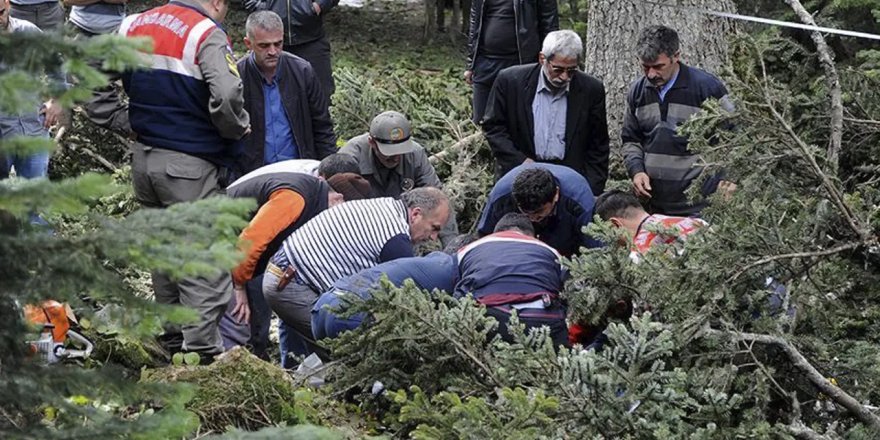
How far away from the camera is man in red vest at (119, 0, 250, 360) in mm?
5969

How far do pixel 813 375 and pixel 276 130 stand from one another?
3.77 m

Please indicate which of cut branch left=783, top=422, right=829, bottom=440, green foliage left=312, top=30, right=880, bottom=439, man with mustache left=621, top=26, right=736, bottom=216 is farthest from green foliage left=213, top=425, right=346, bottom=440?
man with mustache left=621, top=26, right=736, bottom=216

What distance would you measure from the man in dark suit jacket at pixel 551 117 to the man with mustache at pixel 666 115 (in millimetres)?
299

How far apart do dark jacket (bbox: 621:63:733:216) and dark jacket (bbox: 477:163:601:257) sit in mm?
688

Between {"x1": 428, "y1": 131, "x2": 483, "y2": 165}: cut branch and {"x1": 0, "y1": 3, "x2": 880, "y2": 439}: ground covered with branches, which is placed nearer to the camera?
{"x1": 0, "y1": 3, "x2": 880, "y2": 439}: ground covered with branches

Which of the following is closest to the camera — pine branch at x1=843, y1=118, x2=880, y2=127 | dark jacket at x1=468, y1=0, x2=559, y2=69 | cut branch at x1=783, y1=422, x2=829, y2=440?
cut branch at x1=783, y1=422, x2=829, y2=440

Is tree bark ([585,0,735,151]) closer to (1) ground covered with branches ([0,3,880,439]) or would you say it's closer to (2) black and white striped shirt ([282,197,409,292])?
(2) black and white striped shirt ([282,197,409,292])

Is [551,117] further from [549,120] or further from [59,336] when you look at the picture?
[59,336]

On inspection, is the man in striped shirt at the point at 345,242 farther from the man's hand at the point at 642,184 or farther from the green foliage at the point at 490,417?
the green foliage at the point at 490,417

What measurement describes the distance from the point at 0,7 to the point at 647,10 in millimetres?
4467

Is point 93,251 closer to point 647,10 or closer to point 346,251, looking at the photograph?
point 346,251

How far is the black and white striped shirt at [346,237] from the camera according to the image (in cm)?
614

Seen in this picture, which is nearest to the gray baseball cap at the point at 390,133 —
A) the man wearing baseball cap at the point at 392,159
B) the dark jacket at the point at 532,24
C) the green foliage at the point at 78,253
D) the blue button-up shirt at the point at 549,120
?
the man wearing baseball cap at the point at 392,159

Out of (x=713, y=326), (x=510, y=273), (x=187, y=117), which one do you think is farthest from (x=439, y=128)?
(x=713, y=326)
